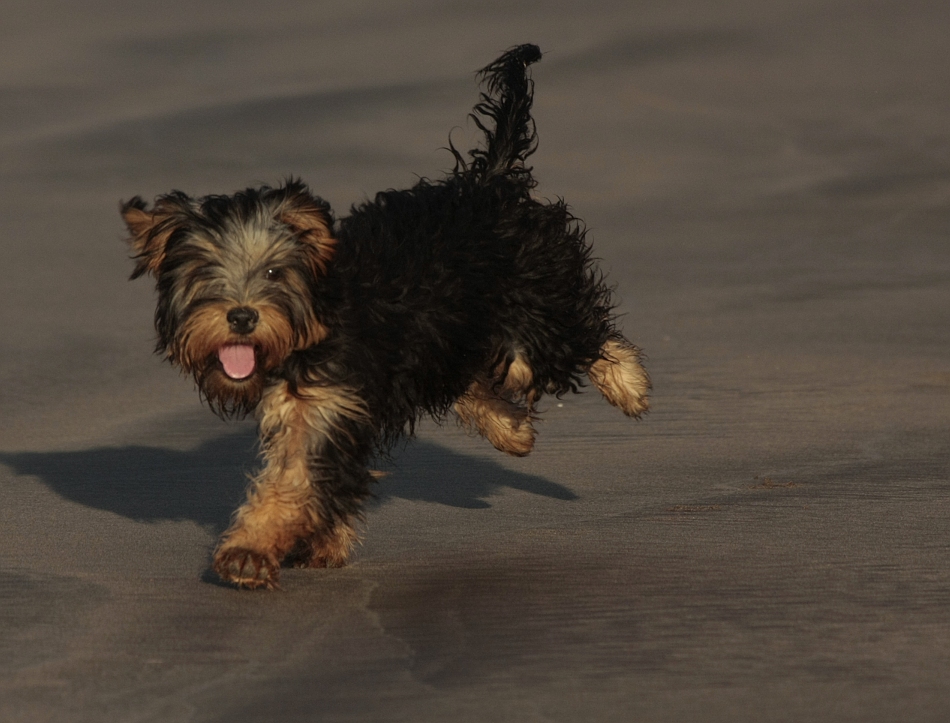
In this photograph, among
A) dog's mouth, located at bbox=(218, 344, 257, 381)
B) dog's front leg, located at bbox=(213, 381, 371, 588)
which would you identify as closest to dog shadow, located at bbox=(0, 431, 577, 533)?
dog's front leg, located at bbox=(213, 381, 371, 588)

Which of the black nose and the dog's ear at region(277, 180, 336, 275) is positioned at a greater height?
the dog's ear at region(277, 180, 336, 275)

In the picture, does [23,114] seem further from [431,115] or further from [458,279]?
[458,279]

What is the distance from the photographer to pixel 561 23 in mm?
18641

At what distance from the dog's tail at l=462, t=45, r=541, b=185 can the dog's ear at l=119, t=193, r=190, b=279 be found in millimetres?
1749

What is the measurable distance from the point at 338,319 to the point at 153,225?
587 mm

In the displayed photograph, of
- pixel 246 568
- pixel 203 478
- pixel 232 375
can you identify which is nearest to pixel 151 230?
pixel 232 375

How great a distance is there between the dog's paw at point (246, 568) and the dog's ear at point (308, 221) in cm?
82

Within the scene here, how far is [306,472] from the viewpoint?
5.28 m

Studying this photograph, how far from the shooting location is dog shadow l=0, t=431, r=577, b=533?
6305mm

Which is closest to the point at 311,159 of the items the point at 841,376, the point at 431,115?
the point at 431,115

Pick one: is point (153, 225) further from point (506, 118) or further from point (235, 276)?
point (506, 118)

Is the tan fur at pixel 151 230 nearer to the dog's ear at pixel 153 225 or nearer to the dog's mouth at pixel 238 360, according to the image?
the dog's ear at pixel 153 225

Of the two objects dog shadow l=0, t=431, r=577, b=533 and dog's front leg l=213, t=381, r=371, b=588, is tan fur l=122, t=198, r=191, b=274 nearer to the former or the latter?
dog's front leg l=213, t=381, r=371, b=588

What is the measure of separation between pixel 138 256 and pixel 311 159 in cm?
986
